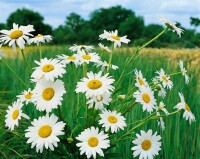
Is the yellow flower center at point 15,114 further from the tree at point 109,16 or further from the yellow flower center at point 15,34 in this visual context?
the tree at point 109,16

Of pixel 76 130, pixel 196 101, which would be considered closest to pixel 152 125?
pixel 76 130

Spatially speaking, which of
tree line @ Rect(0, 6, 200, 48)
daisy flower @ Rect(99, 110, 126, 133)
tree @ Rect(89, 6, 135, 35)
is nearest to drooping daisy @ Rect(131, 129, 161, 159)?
daisy flower @ Rect(99, 110, 126, 133)

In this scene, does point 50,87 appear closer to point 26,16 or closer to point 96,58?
point 96,58

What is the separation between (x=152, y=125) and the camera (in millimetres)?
3223

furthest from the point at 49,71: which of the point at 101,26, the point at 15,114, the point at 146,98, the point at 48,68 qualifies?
the point at 101,26

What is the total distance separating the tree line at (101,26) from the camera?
21188 mm

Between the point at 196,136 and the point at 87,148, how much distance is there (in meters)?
1.38

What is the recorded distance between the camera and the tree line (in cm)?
2119

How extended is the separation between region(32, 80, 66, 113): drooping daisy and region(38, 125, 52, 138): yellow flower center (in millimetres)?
121

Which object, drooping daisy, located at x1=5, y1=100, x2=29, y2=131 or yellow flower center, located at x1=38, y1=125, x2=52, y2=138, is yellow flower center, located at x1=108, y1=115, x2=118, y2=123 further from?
drooping daisy, located at x1=5, y1=100, x2=29, y2=131

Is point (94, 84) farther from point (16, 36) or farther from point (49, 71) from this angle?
point (16, 36)

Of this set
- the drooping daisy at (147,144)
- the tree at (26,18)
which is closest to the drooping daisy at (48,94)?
the drooping daisy at (147,144)

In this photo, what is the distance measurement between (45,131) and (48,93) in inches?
8.3

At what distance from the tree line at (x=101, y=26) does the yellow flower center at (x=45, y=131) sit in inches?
673
